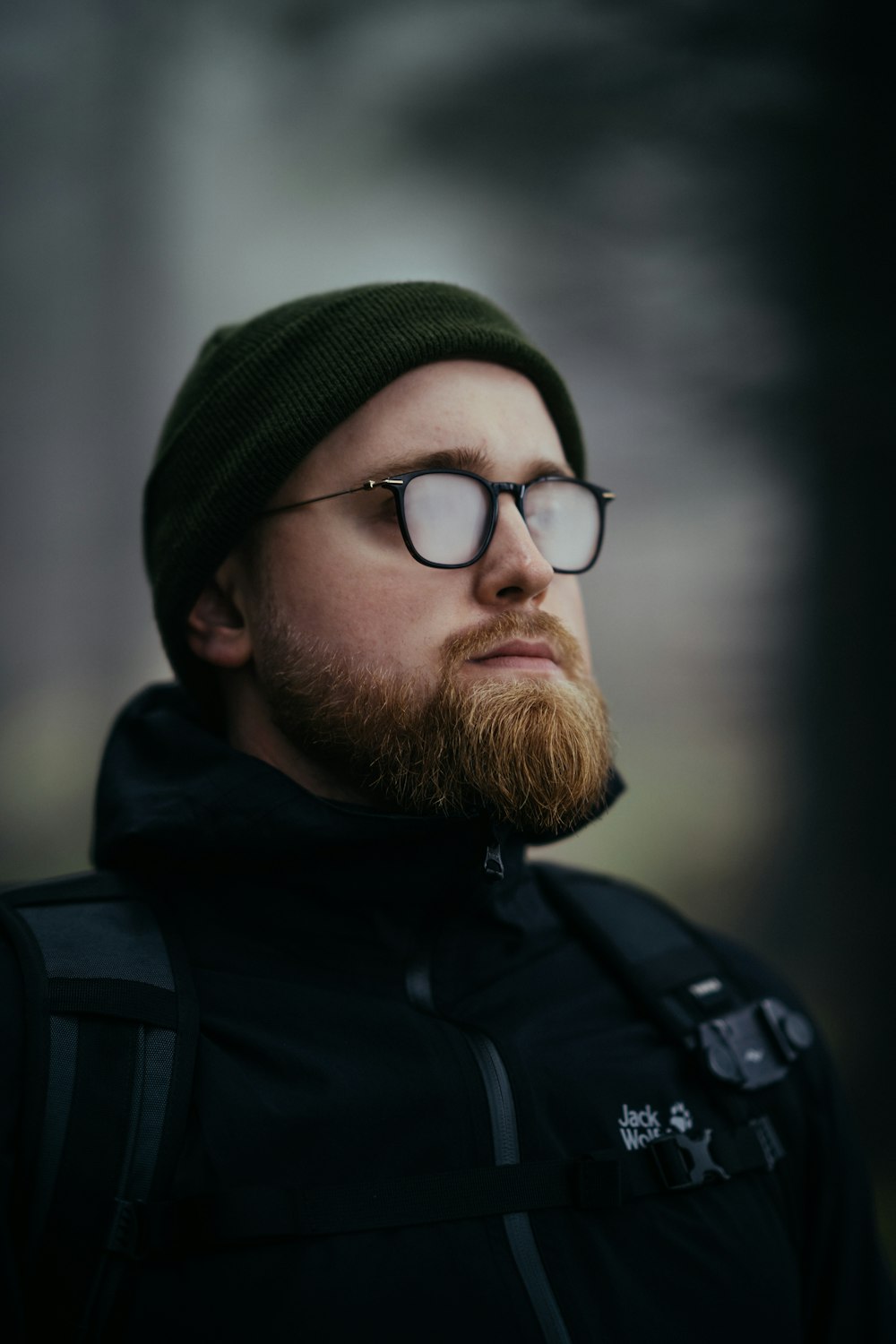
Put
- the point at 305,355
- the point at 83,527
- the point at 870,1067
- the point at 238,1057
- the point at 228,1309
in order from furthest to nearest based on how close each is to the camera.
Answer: the point at 870,1067 < the point at 83,527 < the point at 305,355 < the point at 238,1057 < the point at 228,1309

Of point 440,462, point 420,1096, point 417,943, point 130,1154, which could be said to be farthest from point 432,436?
point 130,1154

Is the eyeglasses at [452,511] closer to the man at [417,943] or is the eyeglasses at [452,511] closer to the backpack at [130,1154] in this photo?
the man at [417,943]

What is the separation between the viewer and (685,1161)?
53.9 inches

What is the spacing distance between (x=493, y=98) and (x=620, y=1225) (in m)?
3.04

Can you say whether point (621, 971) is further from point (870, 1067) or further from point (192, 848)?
point (870, 1067)

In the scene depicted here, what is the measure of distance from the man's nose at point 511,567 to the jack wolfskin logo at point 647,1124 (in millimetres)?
779

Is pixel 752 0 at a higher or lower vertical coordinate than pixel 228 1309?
higher

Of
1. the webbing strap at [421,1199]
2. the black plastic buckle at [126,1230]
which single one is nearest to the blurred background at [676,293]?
the webbing strap at [421,1199]

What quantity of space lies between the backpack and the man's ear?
426mm

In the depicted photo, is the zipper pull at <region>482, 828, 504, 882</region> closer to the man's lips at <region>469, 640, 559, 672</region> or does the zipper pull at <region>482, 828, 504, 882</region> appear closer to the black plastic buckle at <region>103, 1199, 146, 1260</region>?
the man's lips at <region>469, 640, 559, 672</region>

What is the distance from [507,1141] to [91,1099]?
527 millimetres

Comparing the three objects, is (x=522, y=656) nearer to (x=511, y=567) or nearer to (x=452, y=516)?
(x=511, y=567)

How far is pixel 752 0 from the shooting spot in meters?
2.99

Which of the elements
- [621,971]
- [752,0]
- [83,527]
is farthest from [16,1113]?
[752,0]
